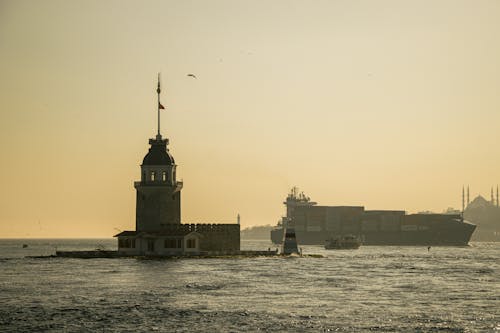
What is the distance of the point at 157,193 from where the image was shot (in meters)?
122

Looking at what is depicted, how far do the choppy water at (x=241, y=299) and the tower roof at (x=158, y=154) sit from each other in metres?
21.4

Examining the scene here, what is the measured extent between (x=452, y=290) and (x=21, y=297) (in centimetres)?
3368

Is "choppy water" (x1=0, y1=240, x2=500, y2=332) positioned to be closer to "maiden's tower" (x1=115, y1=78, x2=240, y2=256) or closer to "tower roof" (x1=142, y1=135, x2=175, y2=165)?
"maiden's tower" (x1=115, y1=78, x2=240, y2=256)

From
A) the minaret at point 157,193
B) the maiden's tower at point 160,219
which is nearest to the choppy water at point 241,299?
the maiden's tower at point 160,219

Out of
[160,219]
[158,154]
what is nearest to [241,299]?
[160,219]

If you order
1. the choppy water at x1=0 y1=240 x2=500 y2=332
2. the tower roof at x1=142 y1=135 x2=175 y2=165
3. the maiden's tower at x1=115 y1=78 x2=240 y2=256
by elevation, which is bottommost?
the choppy water at x1=0 y1=240 x2=500 y2=332

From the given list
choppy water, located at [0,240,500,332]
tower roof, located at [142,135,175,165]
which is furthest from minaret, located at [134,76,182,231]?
choppy water, located at [0,240,500,332]

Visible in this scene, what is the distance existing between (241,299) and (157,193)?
5532 cm

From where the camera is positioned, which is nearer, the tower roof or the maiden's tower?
the maiden's tower

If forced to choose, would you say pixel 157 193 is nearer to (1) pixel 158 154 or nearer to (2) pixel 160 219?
(2) pixel 160 219

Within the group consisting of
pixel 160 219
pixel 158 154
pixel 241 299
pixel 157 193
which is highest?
pixel 158 154


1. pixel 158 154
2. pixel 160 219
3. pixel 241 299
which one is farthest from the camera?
pixel 158 154

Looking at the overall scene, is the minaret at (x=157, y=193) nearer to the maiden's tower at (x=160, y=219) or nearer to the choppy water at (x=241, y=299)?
the maiden's tower at (x=160, y=219)

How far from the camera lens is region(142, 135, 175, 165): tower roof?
406 feet
